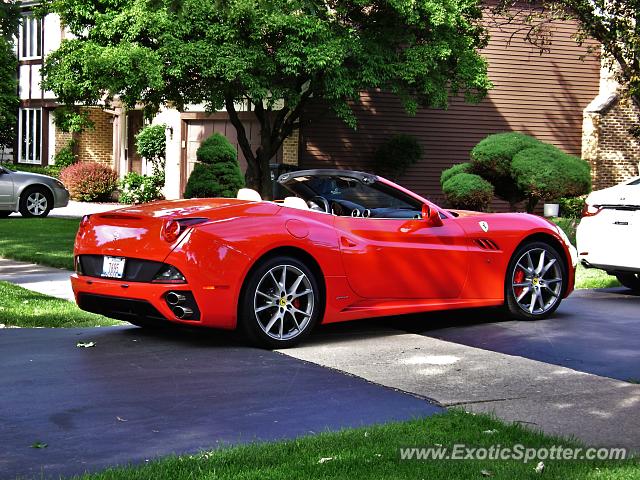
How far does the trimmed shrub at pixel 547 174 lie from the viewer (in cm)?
2362

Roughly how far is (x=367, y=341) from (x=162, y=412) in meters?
2.99

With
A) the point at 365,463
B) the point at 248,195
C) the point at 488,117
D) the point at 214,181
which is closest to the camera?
the point at 365,463

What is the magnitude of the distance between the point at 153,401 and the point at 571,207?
22236 millimetres

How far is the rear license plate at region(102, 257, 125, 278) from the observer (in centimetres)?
796

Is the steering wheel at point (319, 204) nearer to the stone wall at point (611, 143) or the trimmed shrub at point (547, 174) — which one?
the trimmed shrub at point (547, 174)

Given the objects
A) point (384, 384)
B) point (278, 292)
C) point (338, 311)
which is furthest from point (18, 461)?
point (338, 311)

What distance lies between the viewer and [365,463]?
493 cm

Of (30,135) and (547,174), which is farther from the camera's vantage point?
(30,135)

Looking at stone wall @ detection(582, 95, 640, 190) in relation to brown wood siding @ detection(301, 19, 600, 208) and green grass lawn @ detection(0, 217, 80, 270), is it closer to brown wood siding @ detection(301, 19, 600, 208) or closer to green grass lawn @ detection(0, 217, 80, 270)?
brown wood siding @ detection(301, 19, 600, 208)

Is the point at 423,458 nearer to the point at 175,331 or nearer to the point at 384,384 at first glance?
the point at 384,384

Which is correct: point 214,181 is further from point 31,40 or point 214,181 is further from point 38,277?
point 31,40

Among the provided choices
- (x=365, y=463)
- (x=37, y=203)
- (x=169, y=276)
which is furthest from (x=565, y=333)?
(x=37, y=203)

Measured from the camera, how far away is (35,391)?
6438 millimetres

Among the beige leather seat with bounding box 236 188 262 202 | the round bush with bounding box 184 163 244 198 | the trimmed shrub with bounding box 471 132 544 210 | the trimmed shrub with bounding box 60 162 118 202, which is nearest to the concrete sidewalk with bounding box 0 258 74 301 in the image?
the beige leather seat with bounding box 236 188 262 202
